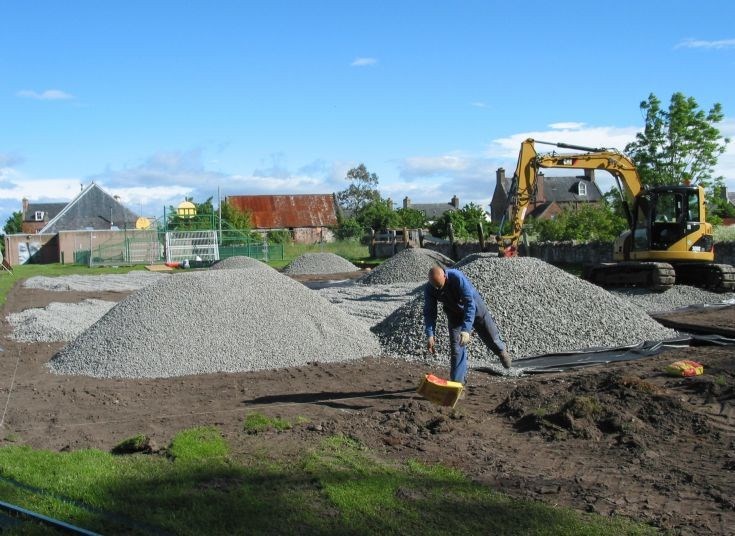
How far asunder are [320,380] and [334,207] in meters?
61.6

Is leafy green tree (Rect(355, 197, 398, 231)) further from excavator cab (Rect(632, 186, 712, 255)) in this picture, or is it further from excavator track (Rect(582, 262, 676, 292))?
excavator cab (Rect(632, 186, 712, 255))

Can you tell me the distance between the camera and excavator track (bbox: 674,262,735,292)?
2078cm

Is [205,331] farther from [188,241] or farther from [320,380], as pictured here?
[188,241]

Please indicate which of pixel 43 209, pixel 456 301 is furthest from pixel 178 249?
pixel 43 209

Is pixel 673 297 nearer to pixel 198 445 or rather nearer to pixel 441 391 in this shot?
pixel 441 391

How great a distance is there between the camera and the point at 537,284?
552 inches

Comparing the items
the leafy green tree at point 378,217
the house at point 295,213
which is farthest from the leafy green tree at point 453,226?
the house at point 295,213

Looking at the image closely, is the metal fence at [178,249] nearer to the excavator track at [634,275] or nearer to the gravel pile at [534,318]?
the excavator track at [634,275]

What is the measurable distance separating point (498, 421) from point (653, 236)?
48.5 feet

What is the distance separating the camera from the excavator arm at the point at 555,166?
75.1ft

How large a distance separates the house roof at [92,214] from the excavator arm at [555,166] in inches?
1909

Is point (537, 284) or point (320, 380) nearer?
point (320, 380)

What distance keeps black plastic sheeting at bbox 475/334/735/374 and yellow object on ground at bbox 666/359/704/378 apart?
146 centimetres

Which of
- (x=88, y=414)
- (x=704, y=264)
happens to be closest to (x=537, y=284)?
(x=88, y=414)
